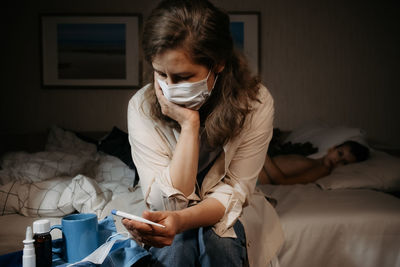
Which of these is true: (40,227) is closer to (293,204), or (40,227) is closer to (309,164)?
(293,204)

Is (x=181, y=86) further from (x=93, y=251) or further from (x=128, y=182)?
(x=128, y=182)

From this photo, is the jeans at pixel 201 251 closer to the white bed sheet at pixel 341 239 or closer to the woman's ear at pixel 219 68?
the woman's ear at pixel 219 68

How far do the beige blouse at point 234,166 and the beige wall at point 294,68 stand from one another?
1886 millimetres

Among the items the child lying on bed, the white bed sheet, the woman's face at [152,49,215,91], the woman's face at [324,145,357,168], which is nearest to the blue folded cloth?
the woman's face at [152,49,215,91]

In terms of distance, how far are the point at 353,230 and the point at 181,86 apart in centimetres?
101

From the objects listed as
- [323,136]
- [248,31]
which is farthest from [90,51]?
[323,136]

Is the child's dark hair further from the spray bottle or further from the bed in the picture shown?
the spray bottle

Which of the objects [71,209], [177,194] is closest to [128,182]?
[71,209]

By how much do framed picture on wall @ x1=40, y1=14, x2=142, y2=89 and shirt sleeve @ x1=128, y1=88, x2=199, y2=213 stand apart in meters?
1.85

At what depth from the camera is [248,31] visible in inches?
120

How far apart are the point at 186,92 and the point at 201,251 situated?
0.43 m

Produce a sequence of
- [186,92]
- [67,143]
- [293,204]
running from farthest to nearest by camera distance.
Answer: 1. [67,143]
2. [293,204]
3. [186,92]

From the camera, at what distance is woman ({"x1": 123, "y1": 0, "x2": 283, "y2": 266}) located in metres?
1.03

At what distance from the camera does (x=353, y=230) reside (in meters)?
1.66
